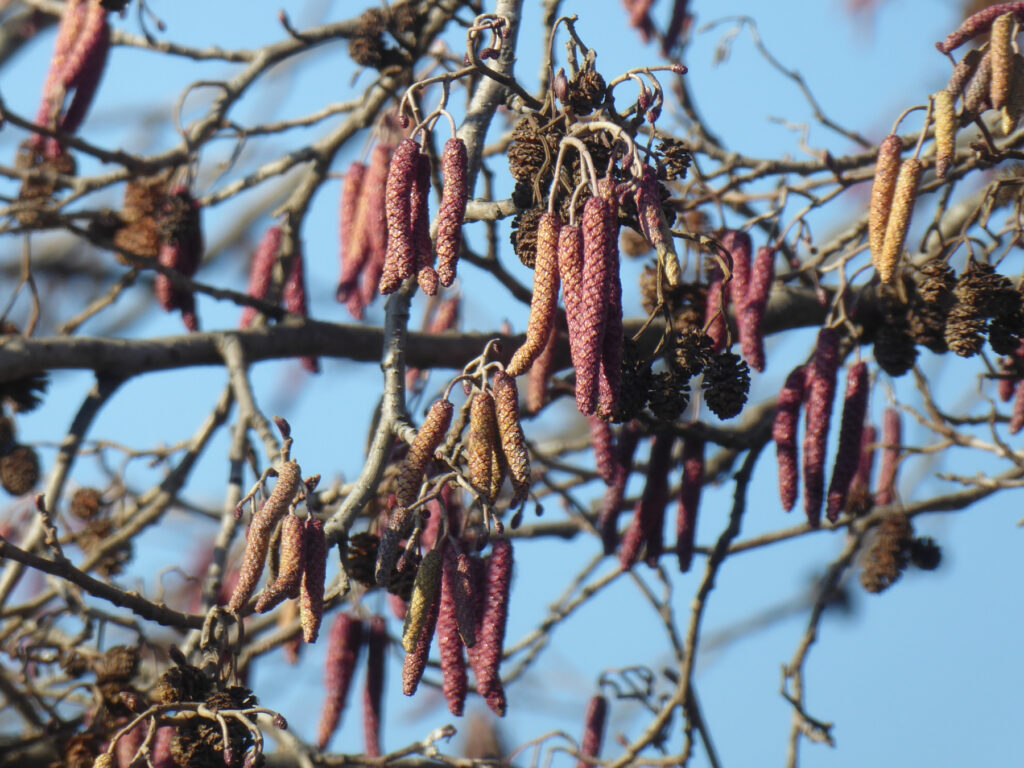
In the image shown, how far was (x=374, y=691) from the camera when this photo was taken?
2.91 meters

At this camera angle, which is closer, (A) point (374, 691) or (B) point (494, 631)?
(B) point (494, 631)

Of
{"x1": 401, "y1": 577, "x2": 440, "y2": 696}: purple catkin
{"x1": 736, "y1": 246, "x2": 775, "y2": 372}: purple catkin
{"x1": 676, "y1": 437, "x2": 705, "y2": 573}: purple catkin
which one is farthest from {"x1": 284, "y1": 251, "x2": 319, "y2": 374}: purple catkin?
{"x1": 401, "y1": 577, "x2": 440, "y2": 696}: purple catkin

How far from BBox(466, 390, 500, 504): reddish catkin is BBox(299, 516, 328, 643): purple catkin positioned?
0.26 metres

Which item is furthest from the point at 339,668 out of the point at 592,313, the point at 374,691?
the point at 592,313

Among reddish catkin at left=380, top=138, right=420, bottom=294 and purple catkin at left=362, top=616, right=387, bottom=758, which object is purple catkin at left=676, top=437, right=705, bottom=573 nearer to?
purple catkin at left=362, top=616, right=387, bottom=758

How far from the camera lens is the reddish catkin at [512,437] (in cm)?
192

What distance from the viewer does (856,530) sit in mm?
3932

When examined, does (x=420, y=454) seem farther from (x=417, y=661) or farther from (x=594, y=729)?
(x=594, y=729)

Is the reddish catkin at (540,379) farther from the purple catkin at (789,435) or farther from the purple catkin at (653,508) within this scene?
the purple catkin at (789,435)

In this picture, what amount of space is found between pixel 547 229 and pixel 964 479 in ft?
6.70

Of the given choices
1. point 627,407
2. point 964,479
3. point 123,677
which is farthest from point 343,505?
point 964,479

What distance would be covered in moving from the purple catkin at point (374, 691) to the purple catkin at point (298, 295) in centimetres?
80

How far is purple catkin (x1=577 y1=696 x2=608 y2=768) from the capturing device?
11.0 ft

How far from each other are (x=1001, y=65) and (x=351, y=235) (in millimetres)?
1604
